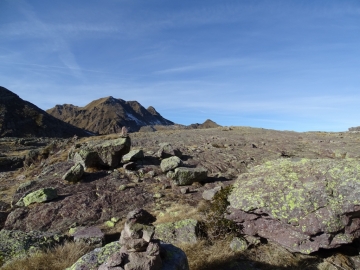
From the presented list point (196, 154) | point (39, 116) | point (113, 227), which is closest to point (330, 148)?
point (196, 154)

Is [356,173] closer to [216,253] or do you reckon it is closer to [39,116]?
[216,253]

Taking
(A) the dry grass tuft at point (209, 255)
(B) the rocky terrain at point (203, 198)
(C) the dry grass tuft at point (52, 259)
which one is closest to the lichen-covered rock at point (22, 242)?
(B) the rocky terrain at point (203, 198)

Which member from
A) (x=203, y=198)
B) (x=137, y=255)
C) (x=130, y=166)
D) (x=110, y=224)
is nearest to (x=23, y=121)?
(x=130, y=166)

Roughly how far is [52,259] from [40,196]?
6559 millimetres

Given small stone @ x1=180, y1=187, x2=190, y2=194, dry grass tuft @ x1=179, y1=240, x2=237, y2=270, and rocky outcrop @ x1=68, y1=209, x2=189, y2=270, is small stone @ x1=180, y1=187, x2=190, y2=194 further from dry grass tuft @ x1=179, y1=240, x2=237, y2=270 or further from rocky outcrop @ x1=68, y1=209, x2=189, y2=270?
rocky outcrop @ x1=68, y1=209, x2=189, y2=270

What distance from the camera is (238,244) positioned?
853cm

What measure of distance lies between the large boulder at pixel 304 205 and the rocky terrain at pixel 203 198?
3 cm

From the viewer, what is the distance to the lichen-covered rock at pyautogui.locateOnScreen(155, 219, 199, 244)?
353 inches

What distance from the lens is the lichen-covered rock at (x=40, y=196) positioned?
498 inches

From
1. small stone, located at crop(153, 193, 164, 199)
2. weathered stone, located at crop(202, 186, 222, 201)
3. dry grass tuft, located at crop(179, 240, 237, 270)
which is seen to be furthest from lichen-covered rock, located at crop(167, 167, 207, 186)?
dry grass tuft, located at crop(179, 240, 237, 270)

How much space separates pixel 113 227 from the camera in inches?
440

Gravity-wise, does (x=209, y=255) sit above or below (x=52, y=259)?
above

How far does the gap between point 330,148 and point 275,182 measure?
19.4m

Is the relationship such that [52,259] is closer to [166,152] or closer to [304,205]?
[304,205]
